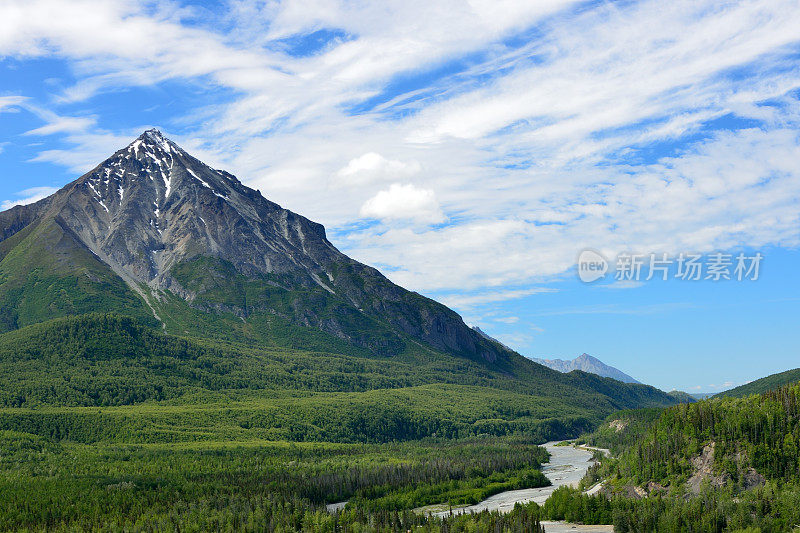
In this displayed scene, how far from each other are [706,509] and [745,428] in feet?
96.1

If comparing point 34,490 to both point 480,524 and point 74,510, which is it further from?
point 480,524

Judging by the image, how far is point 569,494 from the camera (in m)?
189

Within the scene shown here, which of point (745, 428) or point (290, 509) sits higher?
point (745, 428)

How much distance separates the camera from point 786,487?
158 m

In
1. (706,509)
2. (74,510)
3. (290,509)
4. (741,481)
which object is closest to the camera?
(706,509)

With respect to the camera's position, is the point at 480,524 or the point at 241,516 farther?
the point at 241,516

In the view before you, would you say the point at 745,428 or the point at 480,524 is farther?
the point at 745,428

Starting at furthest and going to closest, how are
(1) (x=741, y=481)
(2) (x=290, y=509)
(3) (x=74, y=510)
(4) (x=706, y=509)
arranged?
(2) (x=290, y=509)
(3) (x=74, y=510)
(1) (x=741, y=481)
(4) (x=706, y=509)

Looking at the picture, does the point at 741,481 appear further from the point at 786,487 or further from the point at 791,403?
the point at 791,403

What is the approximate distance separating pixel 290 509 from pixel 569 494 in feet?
244

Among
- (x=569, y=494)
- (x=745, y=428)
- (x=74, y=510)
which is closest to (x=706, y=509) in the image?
(x=745, y=428)

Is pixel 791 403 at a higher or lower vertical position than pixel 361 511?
higher

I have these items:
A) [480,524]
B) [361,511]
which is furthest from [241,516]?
[480,524]

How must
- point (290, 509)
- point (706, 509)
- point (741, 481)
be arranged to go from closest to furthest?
point (706, 509) → point (741, 481) → point (290, 509)
